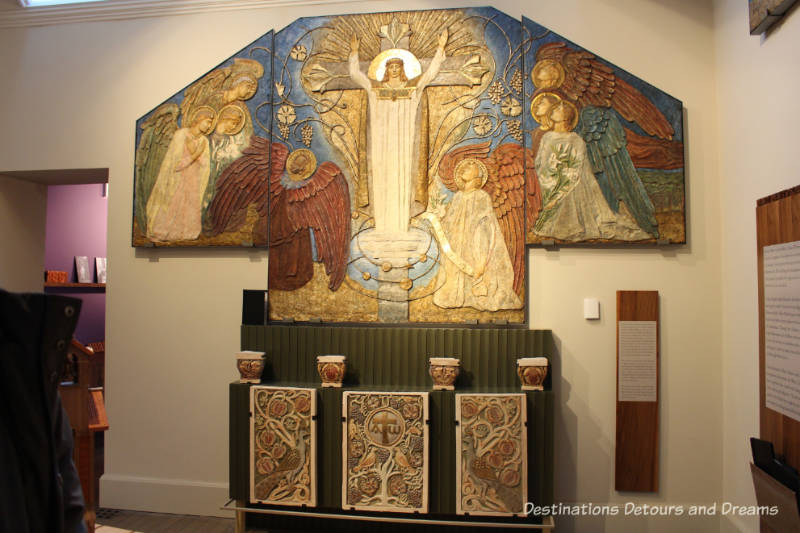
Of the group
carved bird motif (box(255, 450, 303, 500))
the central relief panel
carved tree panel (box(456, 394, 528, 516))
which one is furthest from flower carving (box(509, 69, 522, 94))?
carved bird motif (box(255, 450, 303, 500))

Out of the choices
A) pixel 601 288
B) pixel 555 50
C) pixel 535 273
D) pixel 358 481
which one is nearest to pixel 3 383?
pixel 358 481

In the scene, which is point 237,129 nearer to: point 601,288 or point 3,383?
point 601,288

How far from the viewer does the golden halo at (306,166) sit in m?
4.14

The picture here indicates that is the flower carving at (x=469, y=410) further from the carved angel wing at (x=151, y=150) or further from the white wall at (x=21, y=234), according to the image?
the white wall at (x=21, y=234)

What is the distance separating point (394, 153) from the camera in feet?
13.4

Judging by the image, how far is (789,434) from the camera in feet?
9.30

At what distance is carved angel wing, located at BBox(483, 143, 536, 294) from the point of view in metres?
3.89

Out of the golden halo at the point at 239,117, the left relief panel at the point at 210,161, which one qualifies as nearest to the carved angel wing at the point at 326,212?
the left relief panel at the point at 210,161

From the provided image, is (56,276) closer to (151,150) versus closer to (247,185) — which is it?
(151,150)

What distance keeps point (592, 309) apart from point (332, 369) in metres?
1.88

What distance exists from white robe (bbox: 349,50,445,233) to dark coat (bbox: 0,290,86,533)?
2.91 m

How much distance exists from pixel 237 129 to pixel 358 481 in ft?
9.12

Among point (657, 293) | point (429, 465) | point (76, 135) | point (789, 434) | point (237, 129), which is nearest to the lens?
point (789, 434)

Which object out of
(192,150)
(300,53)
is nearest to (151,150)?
(192,150)
